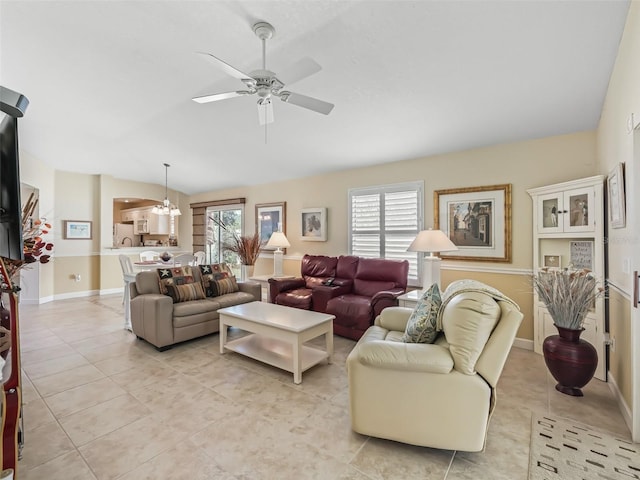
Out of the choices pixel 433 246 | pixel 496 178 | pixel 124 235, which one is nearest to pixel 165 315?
pixel 433 246

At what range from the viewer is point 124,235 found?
909 centimetres

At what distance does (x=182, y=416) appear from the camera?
2213 mm

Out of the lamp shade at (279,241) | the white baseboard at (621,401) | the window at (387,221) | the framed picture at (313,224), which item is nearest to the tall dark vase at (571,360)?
the white baseboard at (621,401)

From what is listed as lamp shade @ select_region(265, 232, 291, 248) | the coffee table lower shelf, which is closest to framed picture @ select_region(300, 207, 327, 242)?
lamp shade @ select_region(265, 232, 291, 248)

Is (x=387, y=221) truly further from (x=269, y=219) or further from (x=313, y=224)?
(x=269, y=219)

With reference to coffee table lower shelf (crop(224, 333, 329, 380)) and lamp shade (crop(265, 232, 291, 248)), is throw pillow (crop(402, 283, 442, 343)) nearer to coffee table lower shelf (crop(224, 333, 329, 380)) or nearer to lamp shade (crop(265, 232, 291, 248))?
coffee table lower shelf (crop(224, 333, 329, 380))

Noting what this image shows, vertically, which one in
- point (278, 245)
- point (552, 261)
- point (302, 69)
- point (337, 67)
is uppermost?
point (337, 67)

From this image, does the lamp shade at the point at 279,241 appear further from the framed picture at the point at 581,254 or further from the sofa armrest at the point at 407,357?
the framed picture at the point at 581,254

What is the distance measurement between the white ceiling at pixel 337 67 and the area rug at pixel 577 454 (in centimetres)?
282

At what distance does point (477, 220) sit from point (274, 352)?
3.08 metres

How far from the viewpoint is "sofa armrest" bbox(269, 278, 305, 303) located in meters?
4.68

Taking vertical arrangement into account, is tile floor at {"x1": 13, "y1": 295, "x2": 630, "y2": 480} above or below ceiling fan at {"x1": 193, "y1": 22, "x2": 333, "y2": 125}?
below

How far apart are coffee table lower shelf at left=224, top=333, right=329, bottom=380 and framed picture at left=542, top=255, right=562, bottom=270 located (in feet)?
9.01

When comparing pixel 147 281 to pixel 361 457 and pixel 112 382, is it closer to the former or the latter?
pixel 112 382
